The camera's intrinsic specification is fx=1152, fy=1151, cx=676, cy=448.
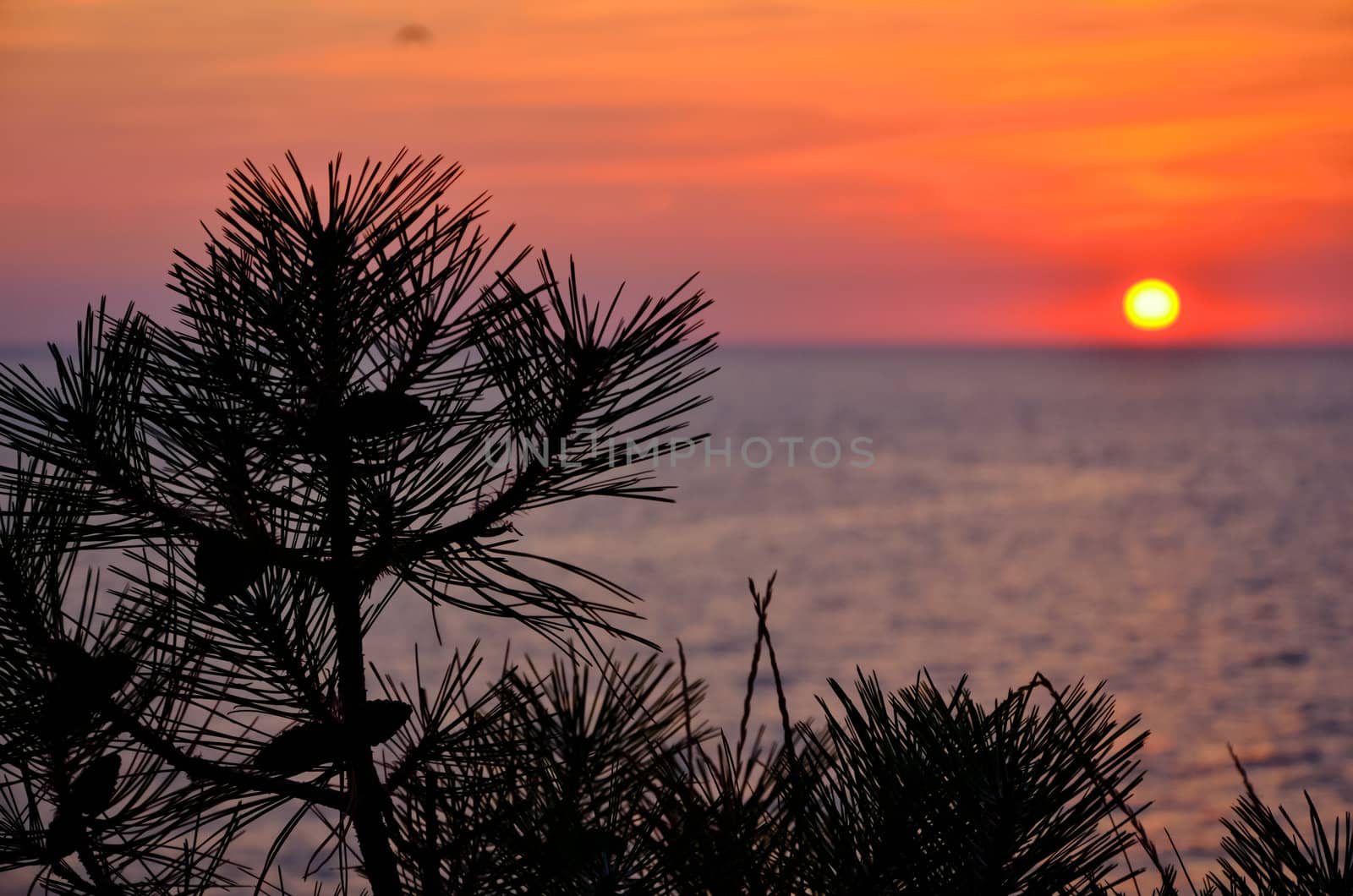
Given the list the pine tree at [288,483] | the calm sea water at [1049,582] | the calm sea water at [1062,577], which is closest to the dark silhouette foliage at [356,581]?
the pine tree at [288,483]

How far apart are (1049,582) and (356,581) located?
125 feet

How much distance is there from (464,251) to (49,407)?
0.55 m

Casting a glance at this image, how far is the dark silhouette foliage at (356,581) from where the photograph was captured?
4.33ft

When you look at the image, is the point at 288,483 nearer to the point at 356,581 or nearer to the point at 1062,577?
the point at 356,581

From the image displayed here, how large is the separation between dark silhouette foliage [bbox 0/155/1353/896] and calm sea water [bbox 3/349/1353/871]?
4.00ft

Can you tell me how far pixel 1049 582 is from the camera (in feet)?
122

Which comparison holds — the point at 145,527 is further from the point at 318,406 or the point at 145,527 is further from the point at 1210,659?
the point at 1210,659

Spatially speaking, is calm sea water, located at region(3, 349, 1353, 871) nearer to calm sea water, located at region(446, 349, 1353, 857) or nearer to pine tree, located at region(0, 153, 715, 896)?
calm sea water, located at region(446, 349, 1353, 857)

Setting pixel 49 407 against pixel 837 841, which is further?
pixel 49 407

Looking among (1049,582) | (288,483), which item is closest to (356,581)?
(288,483)

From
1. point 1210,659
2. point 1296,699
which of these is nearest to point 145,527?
point 1296,699

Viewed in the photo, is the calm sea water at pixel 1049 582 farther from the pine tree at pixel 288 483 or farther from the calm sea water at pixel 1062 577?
the pine tree at pixel 288 483

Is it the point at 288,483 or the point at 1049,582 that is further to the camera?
the point at 1049,582

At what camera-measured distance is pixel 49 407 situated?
143cm
